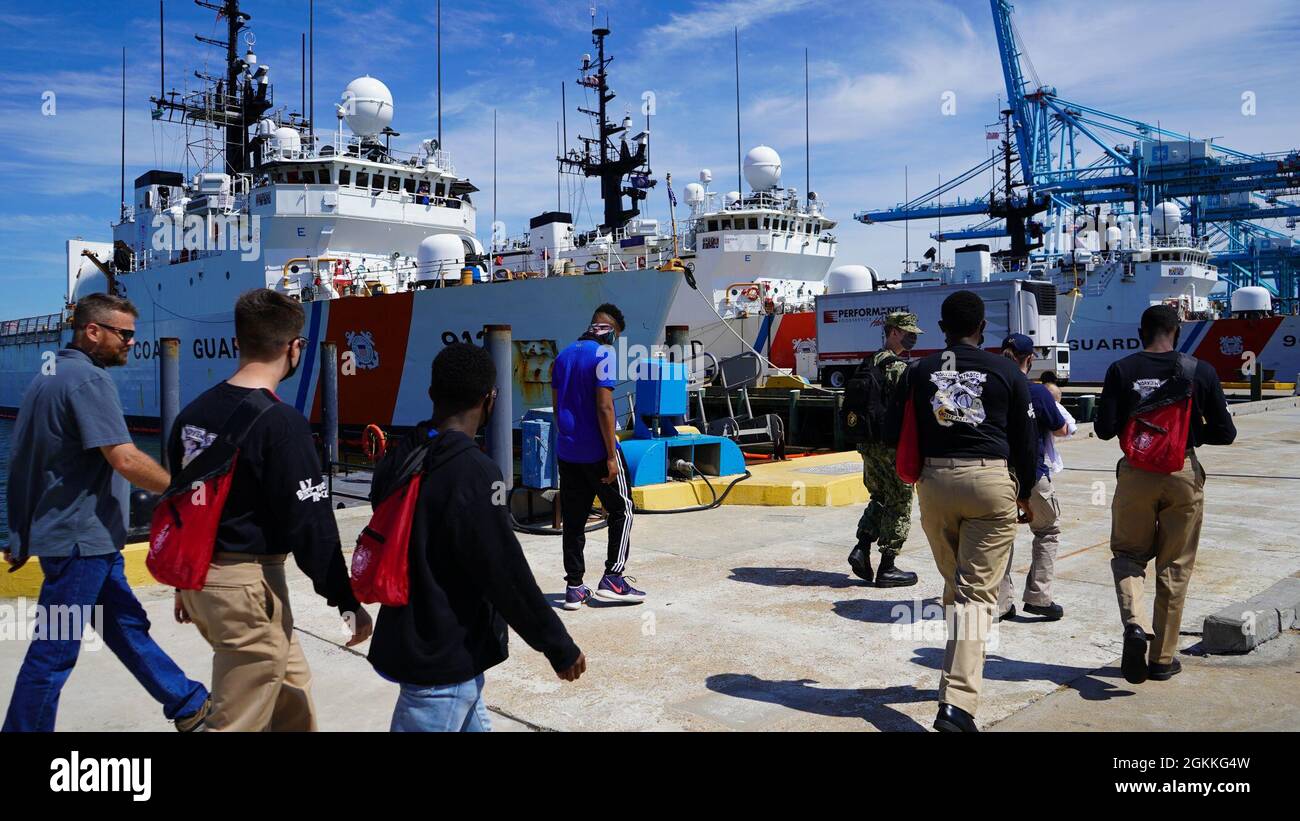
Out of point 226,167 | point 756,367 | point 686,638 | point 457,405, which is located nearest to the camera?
point 457,405

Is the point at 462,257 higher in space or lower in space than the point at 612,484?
higher

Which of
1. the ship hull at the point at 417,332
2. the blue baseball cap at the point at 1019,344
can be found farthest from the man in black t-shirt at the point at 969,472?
the ship hull at the point at 417,332

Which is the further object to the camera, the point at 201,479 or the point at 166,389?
the point at 166,389

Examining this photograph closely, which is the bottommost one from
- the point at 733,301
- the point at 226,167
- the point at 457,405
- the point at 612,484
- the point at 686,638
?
the point at 686,638

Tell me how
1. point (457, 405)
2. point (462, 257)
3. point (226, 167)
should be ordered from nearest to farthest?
point (457, 405)
point (462, 257)
point (226, 167)

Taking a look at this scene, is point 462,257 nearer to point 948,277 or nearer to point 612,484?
point 612,484

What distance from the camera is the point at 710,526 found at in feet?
25.3

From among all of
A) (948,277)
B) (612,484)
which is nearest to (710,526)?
(612,484)

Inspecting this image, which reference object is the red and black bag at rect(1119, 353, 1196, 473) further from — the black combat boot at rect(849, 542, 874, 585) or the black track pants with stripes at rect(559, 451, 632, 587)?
the black track pants with stripes at rect(559, 451, 632, 587)

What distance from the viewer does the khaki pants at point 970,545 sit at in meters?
3.31

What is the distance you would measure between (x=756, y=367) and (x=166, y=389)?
875 cm

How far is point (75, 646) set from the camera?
299cm

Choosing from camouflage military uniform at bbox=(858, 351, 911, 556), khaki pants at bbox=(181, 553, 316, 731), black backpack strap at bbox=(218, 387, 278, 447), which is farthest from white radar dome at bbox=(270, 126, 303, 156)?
khaki pants at bbox=(181, 553, 316, 731)

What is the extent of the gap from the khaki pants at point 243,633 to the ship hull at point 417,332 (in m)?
13.4
